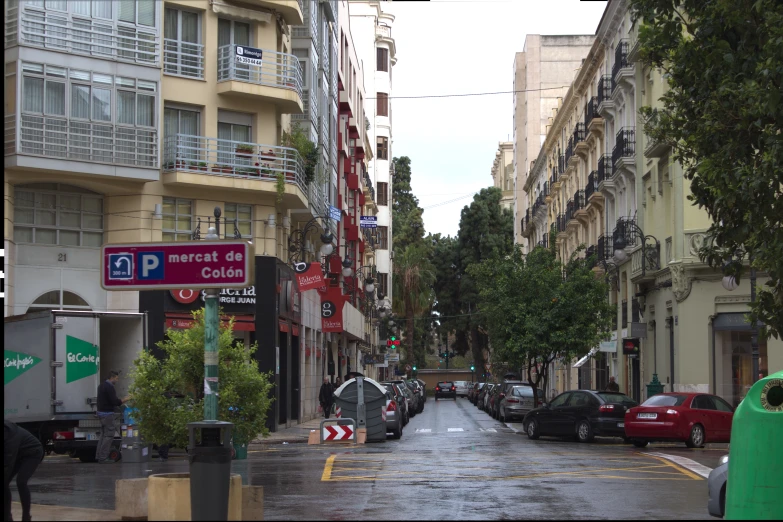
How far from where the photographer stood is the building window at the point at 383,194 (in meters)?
83.6

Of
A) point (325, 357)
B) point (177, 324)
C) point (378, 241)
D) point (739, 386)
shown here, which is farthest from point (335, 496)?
point (378, 241)

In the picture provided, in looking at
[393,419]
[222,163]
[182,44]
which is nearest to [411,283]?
[222,163]

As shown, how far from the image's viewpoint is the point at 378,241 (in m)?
80.6

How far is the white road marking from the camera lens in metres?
19.3

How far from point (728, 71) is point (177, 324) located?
2004 centimetres

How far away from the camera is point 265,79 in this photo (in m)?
34.8

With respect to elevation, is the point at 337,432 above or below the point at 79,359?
below

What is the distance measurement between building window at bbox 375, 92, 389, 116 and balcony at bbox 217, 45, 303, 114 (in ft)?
156

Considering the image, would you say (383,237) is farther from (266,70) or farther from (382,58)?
(266,70)

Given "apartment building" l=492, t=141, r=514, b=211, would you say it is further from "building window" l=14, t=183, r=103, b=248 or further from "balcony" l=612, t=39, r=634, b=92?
"building window" l=14, t=183, r=103, b=248

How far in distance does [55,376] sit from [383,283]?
6077cm

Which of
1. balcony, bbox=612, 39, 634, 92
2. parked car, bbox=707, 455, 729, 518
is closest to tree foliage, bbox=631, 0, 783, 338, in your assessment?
parked car, bbox=707, 455, 729, 518

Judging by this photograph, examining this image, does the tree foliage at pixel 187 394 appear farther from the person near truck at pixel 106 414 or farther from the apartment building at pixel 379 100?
the apartment building at pixel 379 100

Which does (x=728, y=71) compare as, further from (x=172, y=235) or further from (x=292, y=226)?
(x=292, y=226)
